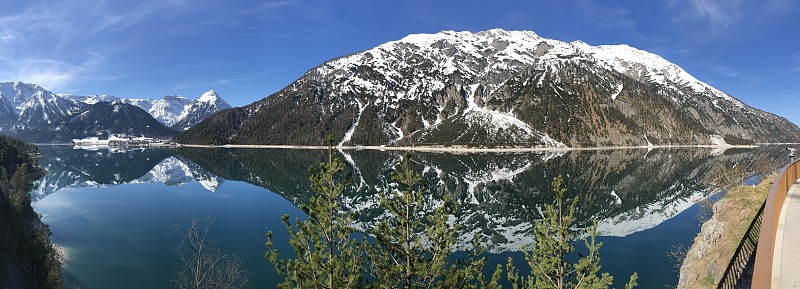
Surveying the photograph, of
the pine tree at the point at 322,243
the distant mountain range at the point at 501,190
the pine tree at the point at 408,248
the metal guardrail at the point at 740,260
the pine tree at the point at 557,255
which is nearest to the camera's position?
the pine tree at the point at 322,243

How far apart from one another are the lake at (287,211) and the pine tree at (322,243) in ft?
92.2

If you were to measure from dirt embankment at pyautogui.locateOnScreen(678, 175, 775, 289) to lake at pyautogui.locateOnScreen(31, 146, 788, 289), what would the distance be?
7.33 meters

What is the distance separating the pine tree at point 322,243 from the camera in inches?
580

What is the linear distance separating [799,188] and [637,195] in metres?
75.3

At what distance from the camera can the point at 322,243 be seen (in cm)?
1538

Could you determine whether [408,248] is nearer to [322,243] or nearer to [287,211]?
[322,243]


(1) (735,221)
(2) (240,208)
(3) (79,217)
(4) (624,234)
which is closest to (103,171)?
(3) (79,217)

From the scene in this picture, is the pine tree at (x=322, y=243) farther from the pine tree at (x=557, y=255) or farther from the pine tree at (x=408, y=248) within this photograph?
the pine tree at (x=557, y=255)

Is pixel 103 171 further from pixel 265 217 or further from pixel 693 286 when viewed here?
pixel 693 286

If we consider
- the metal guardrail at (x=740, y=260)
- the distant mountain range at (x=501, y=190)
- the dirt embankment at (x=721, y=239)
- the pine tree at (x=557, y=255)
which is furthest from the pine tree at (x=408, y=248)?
the distant mountain range at (x=501, y=190)

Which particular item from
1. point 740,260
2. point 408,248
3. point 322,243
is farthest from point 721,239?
point 322,243

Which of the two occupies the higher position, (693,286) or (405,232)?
(405,232)

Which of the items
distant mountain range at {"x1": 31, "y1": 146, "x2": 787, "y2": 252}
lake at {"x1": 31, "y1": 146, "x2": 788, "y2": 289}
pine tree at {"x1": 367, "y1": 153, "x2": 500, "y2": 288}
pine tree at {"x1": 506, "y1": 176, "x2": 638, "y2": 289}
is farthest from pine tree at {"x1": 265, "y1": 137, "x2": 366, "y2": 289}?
lake at {"x1": 31, "y1": 146, "x2": 788, "y2": 289}

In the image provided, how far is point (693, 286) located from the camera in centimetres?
2933
